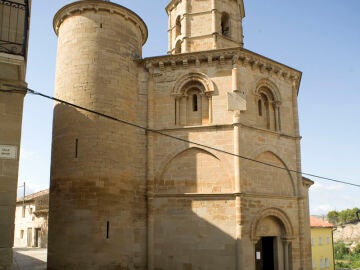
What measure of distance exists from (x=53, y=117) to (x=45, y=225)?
17.1m

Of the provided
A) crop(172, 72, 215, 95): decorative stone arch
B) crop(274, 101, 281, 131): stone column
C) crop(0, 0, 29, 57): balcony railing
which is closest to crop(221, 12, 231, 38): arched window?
crop(172, 72, 215, 95): decorative stone arch

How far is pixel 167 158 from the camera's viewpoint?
15.9 metres

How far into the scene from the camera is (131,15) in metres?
16.9

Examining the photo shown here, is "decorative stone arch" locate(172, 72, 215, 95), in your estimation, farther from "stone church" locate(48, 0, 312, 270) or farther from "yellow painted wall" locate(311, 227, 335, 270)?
"yellow painted wall" locate(311, 227, 335, 270)

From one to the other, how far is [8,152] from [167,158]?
742 centimetres

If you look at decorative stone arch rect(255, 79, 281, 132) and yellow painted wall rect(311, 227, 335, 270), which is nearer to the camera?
decorative stone arch rect(255, 79, 281, 132)

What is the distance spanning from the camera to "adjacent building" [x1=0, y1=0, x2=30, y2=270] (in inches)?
355

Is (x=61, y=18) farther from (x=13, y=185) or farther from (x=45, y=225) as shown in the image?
(x=45, y=225)

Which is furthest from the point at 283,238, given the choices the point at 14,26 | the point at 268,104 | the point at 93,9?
the point at 14,26

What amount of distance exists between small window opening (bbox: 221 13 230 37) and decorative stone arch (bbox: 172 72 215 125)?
420cm

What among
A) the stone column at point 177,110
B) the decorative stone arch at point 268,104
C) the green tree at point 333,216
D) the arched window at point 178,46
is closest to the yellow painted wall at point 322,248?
the decorative stone arch at point 268,104

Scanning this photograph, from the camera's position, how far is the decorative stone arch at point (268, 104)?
668 inches

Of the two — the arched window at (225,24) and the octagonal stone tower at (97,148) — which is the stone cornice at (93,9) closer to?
the octagonal stone tower at (97,148)

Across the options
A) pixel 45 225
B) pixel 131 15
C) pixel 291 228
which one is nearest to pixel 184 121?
pixel 131 15
